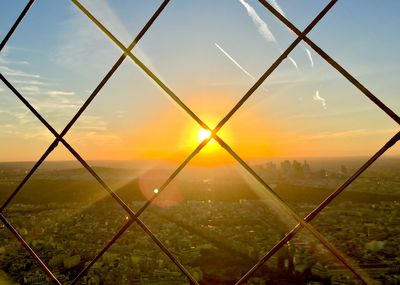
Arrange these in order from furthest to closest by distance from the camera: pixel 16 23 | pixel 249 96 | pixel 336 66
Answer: pixel 16 23 < pixel 249 96 < pixel 336 66

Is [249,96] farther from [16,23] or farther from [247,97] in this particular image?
[16,23]

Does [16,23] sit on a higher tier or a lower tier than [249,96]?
higher

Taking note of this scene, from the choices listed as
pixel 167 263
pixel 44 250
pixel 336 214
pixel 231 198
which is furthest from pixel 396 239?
pixel 231 198

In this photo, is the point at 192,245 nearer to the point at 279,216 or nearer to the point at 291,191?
the point at 279,216

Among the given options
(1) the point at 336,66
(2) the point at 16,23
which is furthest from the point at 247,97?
(2) the point at 16,23

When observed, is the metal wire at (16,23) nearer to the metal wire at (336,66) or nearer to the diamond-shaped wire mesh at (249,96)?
the diamond-shaped wire mesh at (249,96)

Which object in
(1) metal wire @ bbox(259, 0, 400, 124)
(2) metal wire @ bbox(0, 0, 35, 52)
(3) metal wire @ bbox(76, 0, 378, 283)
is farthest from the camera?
(2) metal wire @ bbox(0, 0, 35, 52)

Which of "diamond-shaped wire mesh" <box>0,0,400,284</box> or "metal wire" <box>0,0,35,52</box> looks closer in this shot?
"diamond-shaped wire mesh" <box>0,0,400,284</box>

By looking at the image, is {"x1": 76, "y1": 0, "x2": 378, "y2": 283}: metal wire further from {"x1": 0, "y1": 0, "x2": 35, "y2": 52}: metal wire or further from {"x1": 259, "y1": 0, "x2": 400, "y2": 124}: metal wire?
{"x1": 0, "y1": 0, "x2": 35, "y2": 52}: metal wire

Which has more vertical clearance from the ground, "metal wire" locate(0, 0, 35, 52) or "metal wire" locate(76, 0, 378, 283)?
"metal wire" locate(0, 0, 35, 52)

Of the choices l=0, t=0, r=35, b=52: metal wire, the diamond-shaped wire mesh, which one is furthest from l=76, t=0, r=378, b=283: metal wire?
l=0, t=0, r=35, b=52: metal wire

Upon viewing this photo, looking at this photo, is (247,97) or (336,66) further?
(247,97)
